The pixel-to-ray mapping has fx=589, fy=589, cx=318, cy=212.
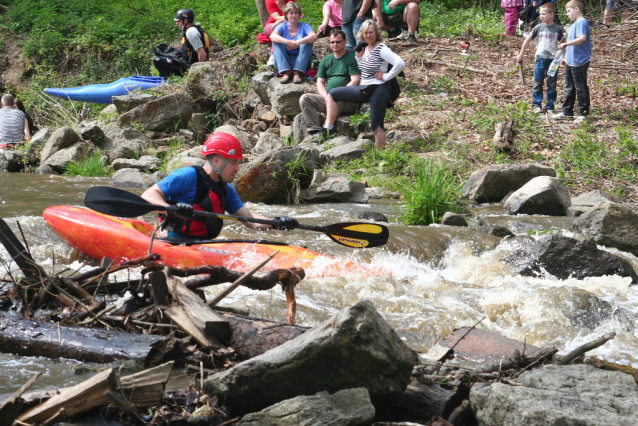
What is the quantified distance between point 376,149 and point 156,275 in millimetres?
6618

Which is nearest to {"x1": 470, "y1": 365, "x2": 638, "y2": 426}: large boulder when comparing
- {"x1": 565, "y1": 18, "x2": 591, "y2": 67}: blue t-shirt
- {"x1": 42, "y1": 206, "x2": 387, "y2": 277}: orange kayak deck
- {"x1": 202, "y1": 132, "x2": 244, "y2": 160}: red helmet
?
{"x1": 42, "y1": 206, "x2": 387, "y2": 277}: orange kayak deck

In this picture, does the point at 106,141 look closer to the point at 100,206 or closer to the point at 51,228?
the point at 51,228

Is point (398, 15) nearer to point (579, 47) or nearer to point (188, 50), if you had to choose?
point (579, 47)

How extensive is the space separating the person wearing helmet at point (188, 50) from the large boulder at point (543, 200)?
313 inches

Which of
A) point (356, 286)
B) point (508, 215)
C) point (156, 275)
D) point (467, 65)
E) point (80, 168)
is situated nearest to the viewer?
point (156, 275)

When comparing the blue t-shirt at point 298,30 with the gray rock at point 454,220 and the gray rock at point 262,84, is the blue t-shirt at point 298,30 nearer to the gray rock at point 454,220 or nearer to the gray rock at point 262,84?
the gray rock at point 262,84

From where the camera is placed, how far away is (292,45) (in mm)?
10055

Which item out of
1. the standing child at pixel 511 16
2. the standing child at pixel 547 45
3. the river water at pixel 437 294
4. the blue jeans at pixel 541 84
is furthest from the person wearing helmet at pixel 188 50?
the river water at pixel 437 294

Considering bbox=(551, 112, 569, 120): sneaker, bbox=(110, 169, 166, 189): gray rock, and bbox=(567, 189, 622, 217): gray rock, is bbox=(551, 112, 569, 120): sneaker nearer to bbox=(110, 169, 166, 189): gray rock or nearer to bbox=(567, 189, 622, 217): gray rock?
bbox=(567, 189, 622, 217): gray rock

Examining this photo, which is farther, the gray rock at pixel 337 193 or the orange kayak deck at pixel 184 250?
the gray rock at pixel 337 193

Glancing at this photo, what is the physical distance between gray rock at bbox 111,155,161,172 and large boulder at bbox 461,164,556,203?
498cm

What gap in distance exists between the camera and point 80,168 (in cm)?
964

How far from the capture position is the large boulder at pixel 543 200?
671 centimetres

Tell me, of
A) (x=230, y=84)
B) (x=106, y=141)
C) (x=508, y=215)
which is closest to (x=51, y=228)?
(x=508, y=215)
